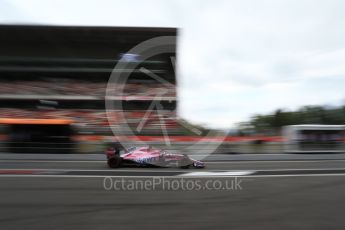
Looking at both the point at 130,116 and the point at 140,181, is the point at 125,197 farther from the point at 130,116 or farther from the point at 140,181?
the point at 130,116

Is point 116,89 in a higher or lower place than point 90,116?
higher

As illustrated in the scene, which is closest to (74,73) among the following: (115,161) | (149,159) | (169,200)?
(115,161)

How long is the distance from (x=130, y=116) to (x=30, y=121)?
1047cm

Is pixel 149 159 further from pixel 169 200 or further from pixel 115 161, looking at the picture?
pixel 169 200

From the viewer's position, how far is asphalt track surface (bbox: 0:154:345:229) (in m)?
5.43

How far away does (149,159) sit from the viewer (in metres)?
12.0

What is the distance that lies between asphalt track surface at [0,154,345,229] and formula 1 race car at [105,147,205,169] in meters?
1.17

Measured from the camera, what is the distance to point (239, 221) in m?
5.55

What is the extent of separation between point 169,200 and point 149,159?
16.8 feet

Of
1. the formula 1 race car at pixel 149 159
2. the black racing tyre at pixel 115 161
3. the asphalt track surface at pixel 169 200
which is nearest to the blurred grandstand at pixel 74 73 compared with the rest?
the formula 1 race car at pixel 149 159

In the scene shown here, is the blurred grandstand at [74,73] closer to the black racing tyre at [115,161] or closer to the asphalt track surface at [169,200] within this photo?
the black racing tyre at [115,161]

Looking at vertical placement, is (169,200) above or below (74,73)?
below

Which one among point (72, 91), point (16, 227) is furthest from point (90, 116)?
point (16, 227)

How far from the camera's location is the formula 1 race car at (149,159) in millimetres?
11922
